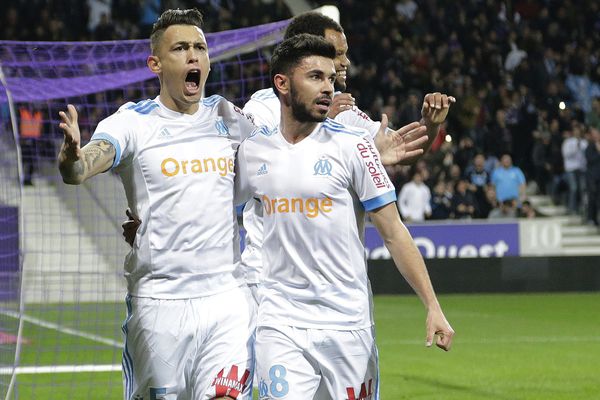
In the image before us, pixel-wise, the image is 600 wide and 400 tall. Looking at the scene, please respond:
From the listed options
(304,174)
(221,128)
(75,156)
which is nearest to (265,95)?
(221,128)

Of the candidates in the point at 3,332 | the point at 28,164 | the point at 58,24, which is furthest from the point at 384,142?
the point at 58,24

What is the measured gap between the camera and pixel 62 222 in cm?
2066

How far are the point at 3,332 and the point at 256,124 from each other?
7.17 m

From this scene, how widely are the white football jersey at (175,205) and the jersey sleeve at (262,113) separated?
0.77 m

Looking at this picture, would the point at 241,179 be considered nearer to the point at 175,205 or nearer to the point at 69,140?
the point at 175,205

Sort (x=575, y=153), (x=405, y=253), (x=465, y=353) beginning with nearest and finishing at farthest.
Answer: (x=405, y=253) → (x=465, y=353) → (x=575, y=153)

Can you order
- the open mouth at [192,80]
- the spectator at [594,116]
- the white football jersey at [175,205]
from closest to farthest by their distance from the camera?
the white football jersey at [175,205], the open mouth at [192,80], the spectator at [594,116]

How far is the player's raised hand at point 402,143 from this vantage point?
551 centimetres

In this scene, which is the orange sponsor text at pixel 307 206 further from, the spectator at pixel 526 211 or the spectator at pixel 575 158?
the spectator at pixel 575 158

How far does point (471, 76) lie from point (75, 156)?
69.8 ft

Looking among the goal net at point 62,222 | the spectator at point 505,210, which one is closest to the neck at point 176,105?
the goal net at point 62,222

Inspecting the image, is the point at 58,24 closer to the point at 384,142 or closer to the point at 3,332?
the point at 3,332

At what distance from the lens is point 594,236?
880 inches

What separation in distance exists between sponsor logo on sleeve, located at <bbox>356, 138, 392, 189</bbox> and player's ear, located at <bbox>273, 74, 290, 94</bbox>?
1.43ft
